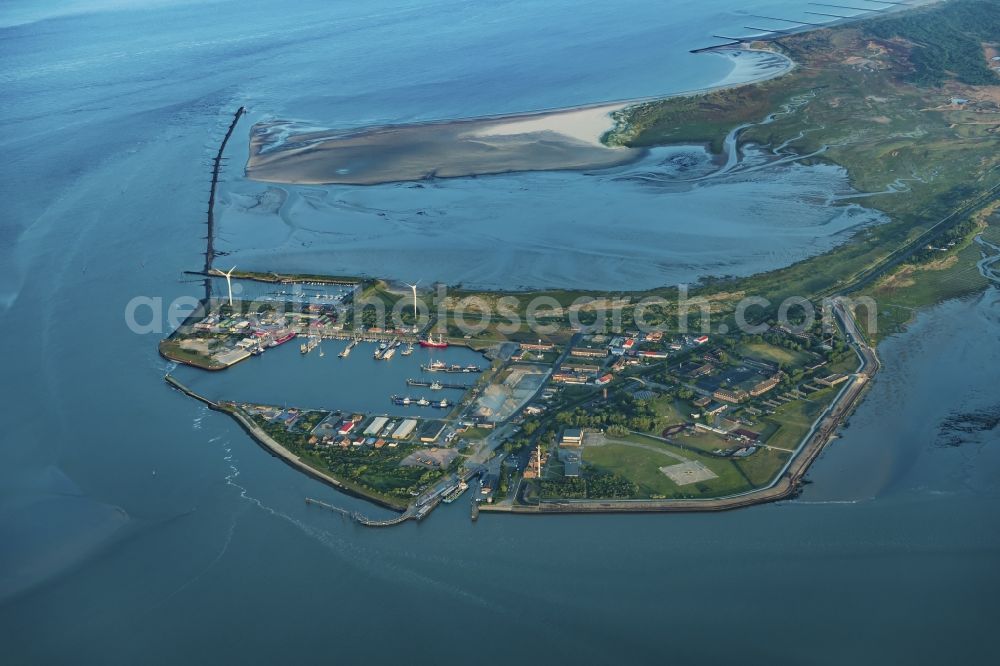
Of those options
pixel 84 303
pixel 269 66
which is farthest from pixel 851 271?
pixel 269 66

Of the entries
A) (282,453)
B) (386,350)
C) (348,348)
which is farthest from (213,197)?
(282,453)

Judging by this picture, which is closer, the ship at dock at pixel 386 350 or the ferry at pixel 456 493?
the ferry at pixel 456 493

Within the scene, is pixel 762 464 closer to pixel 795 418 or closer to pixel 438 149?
pixel 795 418

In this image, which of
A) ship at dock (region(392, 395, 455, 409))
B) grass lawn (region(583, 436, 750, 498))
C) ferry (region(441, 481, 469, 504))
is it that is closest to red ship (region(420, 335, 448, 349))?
ship at dock (region(392, 395, 455, 409))

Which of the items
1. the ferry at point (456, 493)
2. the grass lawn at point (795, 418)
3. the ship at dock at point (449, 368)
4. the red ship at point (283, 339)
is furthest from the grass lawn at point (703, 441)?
the red ship at point (283, 339)

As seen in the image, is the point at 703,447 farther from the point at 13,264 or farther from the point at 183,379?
the point at 13,264

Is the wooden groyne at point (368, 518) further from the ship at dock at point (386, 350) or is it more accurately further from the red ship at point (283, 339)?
the red ship at point (283, 339)
